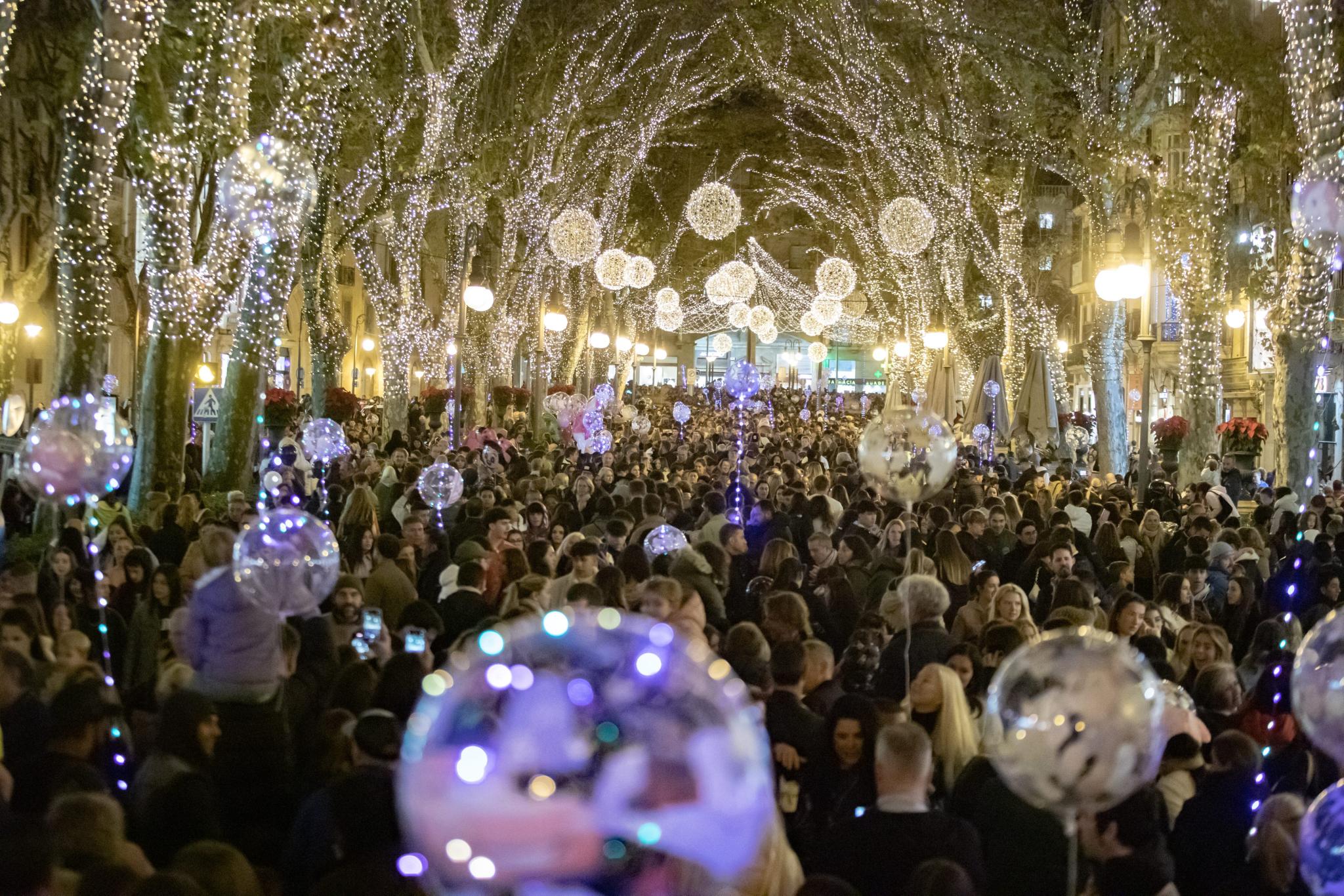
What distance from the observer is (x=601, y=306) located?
172 feet

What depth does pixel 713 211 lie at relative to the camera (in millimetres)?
34625

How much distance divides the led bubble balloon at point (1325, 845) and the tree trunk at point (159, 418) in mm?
14927

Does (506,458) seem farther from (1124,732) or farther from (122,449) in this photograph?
(1124,732)

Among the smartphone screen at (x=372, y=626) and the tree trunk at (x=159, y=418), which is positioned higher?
the tree trunk at (x=159, y=418)

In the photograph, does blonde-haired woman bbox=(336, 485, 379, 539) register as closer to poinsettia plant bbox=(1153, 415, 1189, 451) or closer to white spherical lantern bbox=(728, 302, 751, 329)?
poinsettia plant bbox=(1153, 415, 1189, 451)

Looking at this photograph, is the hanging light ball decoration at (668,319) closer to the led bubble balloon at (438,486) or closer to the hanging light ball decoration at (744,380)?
the hanging light ball decoration at (744,380)

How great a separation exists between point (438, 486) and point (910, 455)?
5158 mm

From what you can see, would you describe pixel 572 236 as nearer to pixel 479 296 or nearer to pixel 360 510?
pixel 479 296

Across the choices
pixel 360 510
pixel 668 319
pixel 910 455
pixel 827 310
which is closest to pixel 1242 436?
pixel 360 510

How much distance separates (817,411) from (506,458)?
94.2ft

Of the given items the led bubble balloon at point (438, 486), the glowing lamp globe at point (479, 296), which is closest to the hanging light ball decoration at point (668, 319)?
the glowing lamp globe at point (479, 296)

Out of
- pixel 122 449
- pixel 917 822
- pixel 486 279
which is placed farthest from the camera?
pixel 486 279

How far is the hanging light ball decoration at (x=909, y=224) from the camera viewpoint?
3366cm

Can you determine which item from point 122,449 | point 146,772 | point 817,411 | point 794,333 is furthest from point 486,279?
point 146,772
